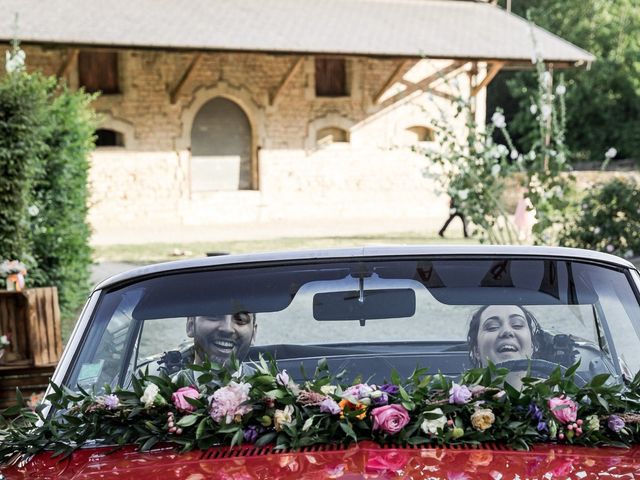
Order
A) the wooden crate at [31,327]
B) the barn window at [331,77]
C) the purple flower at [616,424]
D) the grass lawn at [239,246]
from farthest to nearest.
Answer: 1. the barn window at [331,77]
2. the grass lawn at [239,246]
3. the wooden crate at [31,327]
4. the purple flower at [616,424]

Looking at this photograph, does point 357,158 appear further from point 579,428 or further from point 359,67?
point 579,428

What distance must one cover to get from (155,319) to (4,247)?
7.04 meters

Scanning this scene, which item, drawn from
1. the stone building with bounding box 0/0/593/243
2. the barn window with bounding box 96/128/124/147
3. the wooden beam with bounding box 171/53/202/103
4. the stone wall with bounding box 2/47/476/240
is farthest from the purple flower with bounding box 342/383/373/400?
the barn window with bounding box 96/128/124/147

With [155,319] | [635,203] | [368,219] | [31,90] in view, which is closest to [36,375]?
[31,90]

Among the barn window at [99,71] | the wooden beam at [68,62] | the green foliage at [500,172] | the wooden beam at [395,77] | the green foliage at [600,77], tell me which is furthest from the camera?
the green foliage at [600,77]

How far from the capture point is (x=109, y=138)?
2275 centimetres

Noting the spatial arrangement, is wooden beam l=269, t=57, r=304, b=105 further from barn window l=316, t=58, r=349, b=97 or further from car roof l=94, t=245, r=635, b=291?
car roof l=94, t=245, r=635, b=291

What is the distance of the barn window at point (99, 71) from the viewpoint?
22281 mm

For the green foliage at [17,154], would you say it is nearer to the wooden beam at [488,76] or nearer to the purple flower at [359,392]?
the purple flower at [359,392]

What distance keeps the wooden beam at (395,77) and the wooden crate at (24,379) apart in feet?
60.1

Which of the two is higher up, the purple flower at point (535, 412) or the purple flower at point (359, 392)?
the purple flower at point (359, 392)

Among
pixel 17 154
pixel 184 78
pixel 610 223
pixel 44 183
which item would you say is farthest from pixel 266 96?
pixel 17 154

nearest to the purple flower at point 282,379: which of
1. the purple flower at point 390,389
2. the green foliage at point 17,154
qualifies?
the purple flower at point 390,389

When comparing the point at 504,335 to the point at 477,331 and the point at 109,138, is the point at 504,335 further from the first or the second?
the point at 109,138
